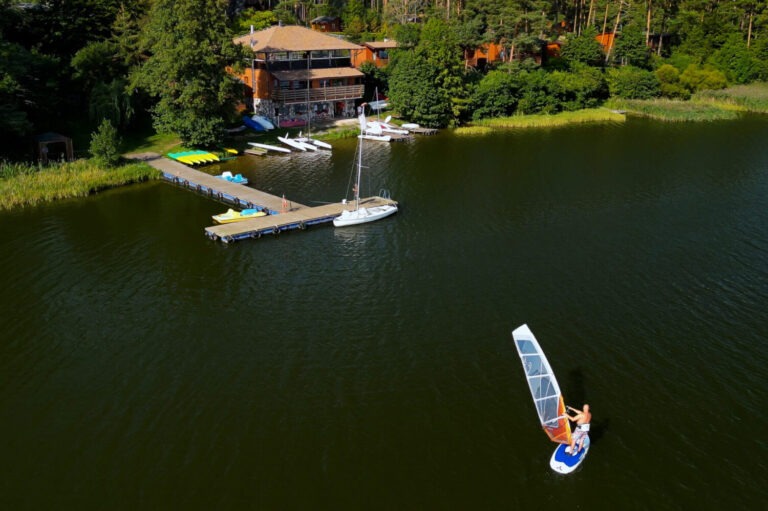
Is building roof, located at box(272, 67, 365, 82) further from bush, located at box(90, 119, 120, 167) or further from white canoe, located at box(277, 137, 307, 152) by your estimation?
bush, located at box(90, 119, 120, 167)

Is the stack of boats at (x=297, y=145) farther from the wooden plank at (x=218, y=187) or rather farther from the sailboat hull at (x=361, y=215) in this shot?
the sailboat hull at (x=361, y=215)

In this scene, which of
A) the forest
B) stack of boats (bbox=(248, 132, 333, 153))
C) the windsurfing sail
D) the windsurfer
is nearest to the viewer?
the windsurfer

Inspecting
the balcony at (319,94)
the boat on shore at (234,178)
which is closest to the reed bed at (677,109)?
the balcony at (319,94)

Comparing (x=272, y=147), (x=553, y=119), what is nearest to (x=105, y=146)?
(x=272, y=147)

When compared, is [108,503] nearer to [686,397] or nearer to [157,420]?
[157,420]

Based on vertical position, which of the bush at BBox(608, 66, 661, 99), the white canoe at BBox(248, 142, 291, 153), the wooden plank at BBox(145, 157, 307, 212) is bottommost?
the wooden plank at BBox(145, 157, 307, 212)

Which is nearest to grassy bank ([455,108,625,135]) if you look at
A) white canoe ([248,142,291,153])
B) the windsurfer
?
white canoe ([248,142,291,153])
